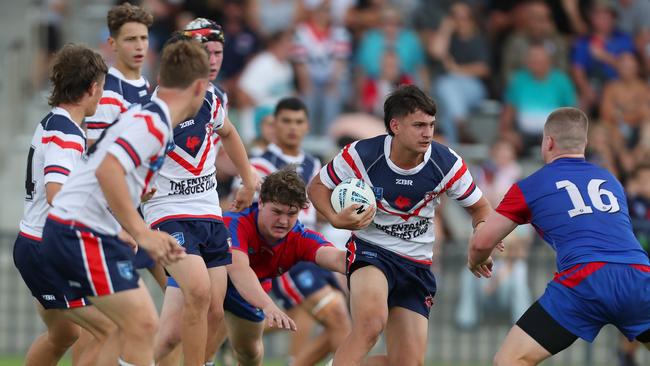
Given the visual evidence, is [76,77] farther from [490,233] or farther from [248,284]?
[490,233]

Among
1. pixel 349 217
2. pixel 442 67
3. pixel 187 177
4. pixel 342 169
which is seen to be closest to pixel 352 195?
pixel 349 217

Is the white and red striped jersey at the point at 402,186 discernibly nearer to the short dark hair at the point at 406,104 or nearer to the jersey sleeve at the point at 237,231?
the short dark hair at the point at 406,104

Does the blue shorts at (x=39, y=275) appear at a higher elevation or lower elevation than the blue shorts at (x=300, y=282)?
higher

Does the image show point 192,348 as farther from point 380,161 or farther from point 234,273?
point 380,161

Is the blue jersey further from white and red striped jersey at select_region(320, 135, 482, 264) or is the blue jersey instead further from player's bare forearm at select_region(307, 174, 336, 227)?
player's bare forearm at select_region(307, 174, 336, 227)

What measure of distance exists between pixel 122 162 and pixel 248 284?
6.45 ft

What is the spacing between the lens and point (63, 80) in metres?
7.64

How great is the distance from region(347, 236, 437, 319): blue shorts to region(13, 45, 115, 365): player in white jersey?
1866 mm

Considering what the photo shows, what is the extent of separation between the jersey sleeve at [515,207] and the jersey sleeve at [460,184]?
0.67 meters

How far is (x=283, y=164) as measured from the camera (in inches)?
416

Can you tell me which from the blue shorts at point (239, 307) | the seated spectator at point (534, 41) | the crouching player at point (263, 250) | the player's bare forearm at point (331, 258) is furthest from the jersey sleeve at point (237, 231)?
the seated spectator at point (534, 41)

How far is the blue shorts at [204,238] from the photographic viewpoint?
8.18m

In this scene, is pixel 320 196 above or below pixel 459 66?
below

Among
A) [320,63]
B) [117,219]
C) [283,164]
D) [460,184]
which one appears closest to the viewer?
[117,219]
